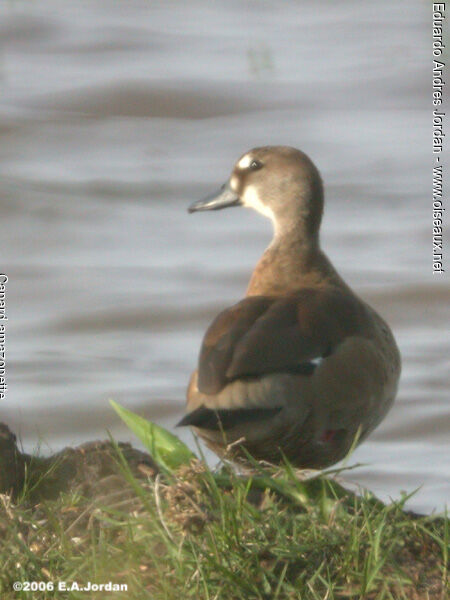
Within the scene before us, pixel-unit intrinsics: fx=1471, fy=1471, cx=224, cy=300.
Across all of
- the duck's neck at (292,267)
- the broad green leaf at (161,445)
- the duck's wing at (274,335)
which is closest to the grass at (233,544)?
the broad green leaf at (161,445)

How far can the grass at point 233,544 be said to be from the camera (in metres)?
3.54

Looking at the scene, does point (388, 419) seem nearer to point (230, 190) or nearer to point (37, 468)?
point (230, 190)

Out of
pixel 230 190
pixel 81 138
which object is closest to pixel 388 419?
pixel 230 190

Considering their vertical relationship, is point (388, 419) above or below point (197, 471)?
below

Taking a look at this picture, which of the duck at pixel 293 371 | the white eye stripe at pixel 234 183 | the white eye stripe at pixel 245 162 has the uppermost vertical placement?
the white eye stripe at pixel 245 162

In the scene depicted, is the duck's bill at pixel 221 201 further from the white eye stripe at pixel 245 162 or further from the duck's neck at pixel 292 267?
the duck's neck at pixel 292 267

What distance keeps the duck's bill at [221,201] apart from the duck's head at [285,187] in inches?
6.5

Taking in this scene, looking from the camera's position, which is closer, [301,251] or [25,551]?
[25,551]

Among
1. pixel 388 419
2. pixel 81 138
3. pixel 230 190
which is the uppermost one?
pixel 230 190

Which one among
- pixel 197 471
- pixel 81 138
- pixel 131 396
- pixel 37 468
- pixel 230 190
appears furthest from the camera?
pixel 81 138

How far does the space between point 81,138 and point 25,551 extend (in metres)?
7.74

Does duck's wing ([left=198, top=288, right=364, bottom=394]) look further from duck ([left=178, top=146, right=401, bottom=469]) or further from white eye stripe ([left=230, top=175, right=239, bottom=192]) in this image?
white eye stripe ([left=230, top=175, right=239, bottom=192])

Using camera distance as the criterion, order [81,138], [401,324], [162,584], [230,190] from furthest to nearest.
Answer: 1. [81,138]
2. [401,324]
3. [230,190]
4. [162,584]

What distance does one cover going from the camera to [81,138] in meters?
11.2
